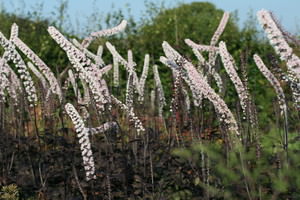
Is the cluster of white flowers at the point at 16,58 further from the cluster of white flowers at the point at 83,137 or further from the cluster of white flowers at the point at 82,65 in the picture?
the cluster of white flowers at the point at 83,137

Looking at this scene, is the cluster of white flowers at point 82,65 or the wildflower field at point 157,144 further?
the cluster of white flowers at point 82,65

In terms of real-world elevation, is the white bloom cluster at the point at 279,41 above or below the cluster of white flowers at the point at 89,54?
below

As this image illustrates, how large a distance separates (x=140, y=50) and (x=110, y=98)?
712cm

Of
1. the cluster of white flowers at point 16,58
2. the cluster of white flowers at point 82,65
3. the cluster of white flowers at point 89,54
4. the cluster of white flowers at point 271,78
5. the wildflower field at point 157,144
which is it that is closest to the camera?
the wildflower field at point 157,144

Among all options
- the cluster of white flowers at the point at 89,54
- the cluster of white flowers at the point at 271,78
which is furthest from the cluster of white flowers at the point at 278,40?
the cluster of white flowers at the point at 89,54

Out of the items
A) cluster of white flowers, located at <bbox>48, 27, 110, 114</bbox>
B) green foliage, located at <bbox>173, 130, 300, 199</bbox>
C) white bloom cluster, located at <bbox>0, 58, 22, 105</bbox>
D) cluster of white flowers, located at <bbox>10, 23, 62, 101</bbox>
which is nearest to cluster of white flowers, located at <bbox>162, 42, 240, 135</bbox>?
green foliage, located at <bbox>173, 130, 300, 199</bbox>

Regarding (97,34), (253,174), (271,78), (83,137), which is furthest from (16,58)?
(253,174)

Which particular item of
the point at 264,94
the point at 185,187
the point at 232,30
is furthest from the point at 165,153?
the point at 232,30

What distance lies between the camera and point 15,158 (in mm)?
5664

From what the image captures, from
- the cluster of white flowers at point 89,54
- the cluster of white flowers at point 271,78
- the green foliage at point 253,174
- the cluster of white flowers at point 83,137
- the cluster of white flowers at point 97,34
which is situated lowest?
the green foliage at point 253,174

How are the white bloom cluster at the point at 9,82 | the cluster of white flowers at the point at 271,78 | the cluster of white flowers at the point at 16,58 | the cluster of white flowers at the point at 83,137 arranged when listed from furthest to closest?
the white bloom cluster at the point at 9,82 → the cluster of white flowers at the point at 16,58 → the cluster of white flowers at the point at 271,78 → the cluster of white flowers at the point at 83,137

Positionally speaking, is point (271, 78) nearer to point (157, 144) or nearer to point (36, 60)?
point (157, 144)

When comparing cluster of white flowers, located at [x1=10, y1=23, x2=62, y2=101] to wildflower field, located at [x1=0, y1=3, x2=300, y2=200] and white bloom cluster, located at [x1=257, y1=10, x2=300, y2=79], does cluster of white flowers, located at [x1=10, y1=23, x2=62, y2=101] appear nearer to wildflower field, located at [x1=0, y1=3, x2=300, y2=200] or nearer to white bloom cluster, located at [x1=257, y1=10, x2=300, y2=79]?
wildflower field, located at [x1=0, y1=3, x2=300, y2=200]

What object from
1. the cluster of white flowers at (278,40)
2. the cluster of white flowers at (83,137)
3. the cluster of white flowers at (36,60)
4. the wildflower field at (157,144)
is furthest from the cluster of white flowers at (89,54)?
the cluster of white flowers at (278,40)
